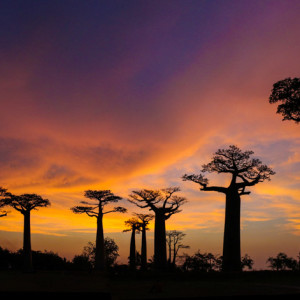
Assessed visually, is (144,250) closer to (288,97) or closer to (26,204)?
(26,204)

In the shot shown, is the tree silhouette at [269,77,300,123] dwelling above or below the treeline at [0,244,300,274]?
above

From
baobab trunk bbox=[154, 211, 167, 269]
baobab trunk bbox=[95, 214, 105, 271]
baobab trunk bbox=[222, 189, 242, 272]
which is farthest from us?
baobab trunk bbox=[154, 211, 167, 269]

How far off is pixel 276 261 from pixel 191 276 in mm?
42017

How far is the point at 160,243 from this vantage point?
39.6 meters

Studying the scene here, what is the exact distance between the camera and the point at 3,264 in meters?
47.5

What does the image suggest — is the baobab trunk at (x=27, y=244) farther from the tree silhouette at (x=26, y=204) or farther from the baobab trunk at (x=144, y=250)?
the baobab trunk at (x=144, y=250)

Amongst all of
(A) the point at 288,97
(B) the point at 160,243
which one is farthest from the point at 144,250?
(A) the point at 288,97

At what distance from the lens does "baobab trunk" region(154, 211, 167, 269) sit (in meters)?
39.1

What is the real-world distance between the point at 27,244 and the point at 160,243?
13685mm

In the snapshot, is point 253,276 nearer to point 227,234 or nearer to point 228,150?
point 227,234

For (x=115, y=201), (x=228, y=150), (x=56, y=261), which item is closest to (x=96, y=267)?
(x=115, y=201)

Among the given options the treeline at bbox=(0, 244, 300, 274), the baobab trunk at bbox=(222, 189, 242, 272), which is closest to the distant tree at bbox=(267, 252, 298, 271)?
the treeline at bbox=(0, 244, 300, 274)

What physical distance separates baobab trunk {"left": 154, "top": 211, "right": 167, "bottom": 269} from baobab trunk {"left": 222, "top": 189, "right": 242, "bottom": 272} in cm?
1252

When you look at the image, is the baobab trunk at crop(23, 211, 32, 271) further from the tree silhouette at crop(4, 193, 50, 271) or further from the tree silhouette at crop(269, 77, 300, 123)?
the tree silhouette at crop(269, 77, 300, 123)
